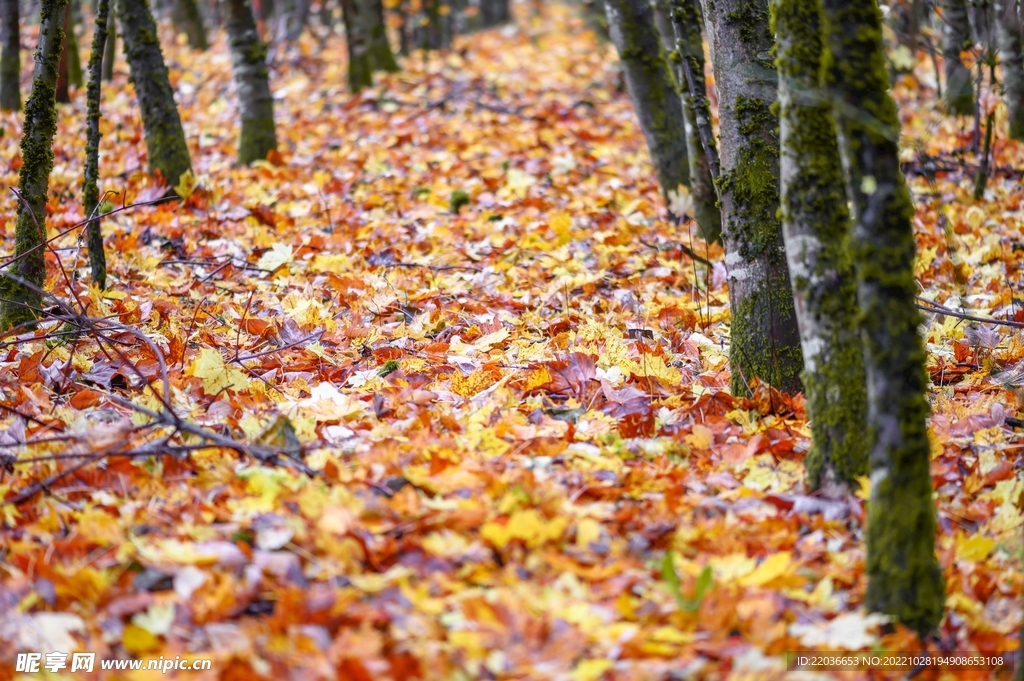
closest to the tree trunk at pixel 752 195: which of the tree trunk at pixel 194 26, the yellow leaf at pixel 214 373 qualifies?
the yellow leaf at pixel 214 373

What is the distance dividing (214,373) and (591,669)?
7.14ft

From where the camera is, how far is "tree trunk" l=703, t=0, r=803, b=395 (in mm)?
3143

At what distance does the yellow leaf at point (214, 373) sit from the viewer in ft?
10.9

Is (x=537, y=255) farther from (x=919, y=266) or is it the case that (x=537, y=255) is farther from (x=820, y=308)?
(x=820, y=308)

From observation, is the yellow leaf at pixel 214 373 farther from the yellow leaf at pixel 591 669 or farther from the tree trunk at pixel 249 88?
the tree trunk at pixel 249 88

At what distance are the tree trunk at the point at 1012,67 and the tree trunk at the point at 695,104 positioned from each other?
2905 mm

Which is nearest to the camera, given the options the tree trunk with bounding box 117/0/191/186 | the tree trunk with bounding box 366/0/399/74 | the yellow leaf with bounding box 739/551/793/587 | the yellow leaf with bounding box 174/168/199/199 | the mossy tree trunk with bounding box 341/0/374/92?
the yellow leaf with bounding box 739/551/793/587

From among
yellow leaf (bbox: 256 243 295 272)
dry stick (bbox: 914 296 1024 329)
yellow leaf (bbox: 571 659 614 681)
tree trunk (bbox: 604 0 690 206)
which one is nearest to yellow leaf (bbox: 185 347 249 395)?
yellow leaf (bbox: 256 243 295 272)

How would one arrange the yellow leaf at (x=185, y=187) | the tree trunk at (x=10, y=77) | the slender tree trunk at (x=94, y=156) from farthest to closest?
the tree trunk at (x=10, y=77) < the yellow leaf at (x=185, y=187) < the slender tree trunk at (x=94, y=156)

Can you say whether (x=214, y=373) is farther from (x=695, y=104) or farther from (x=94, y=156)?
(x=695, y=104)

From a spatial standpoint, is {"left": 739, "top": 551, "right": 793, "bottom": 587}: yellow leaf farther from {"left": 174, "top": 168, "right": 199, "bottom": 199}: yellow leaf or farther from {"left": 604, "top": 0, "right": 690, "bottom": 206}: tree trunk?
{"left": 174, "top": 168, "right": 199, "bottom": 199}: yellow leaf

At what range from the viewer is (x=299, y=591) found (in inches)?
78.2

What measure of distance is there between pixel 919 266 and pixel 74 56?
10.9m

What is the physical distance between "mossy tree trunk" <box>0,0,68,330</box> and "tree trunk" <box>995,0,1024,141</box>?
268 inches
